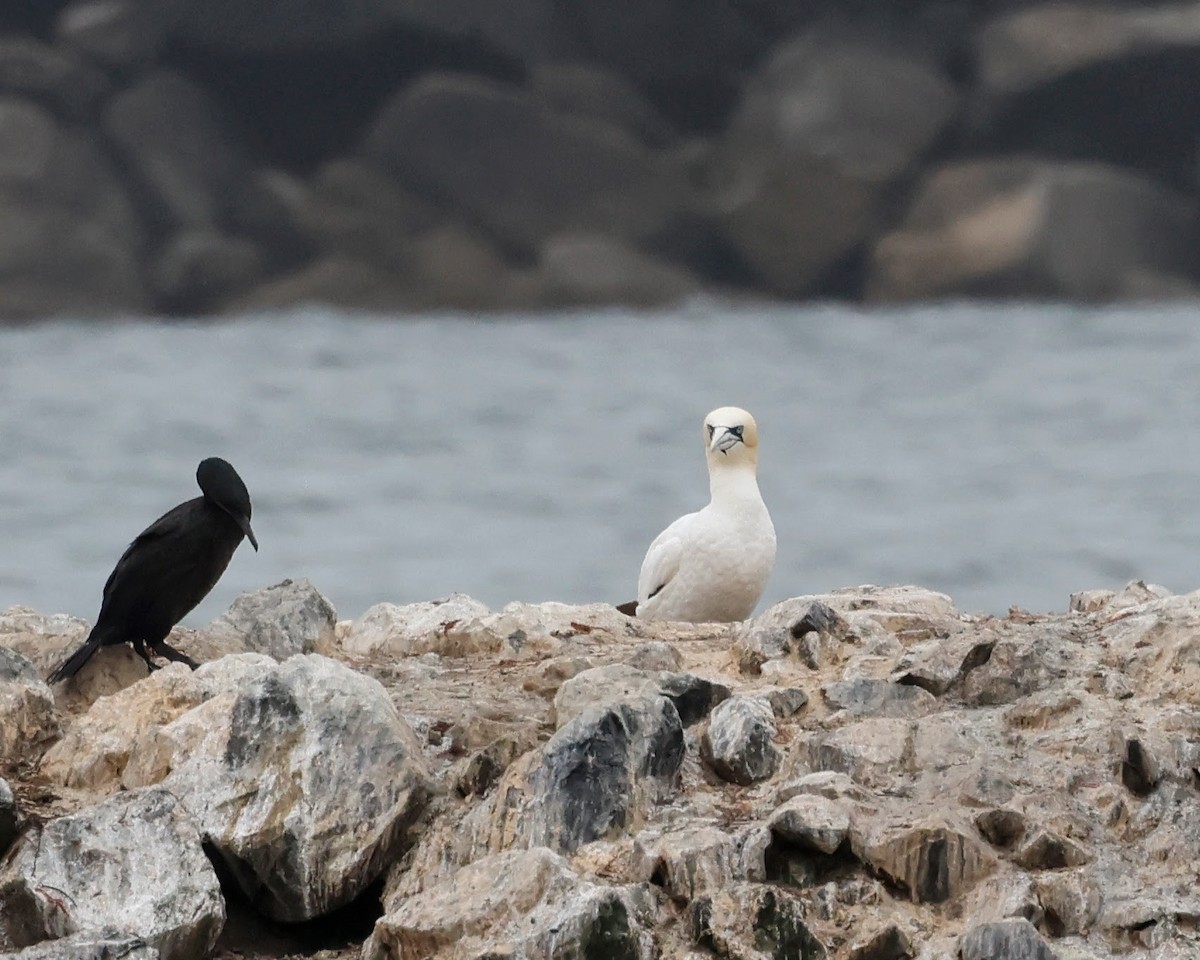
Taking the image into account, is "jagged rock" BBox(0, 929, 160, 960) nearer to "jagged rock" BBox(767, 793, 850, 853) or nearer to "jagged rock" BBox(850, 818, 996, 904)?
"jagged rock" BBox(767, 793, 850, 853)

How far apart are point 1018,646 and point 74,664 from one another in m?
3.59

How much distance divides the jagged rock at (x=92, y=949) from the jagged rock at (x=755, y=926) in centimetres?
165

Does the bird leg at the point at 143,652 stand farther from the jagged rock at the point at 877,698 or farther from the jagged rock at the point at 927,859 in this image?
the jagged rock at the point at 927,859

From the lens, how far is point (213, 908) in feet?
19.7

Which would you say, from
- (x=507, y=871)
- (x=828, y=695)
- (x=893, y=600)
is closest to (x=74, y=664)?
(x=507, y=871)

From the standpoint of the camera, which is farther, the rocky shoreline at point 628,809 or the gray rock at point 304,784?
the gray rock at point 304,784

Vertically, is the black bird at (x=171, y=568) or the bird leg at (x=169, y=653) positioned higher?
the black bird at (x=171, y=568)

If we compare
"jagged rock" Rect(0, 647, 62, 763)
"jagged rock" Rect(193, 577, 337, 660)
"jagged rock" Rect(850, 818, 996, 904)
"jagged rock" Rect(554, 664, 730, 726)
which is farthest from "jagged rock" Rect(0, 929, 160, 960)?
"jagged rock" Rect(193, 577, 337, 660)

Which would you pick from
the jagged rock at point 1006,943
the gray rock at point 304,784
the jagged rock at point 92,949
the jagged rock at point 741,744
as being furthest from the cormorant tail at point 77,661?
the jagged rock at point 1006,943

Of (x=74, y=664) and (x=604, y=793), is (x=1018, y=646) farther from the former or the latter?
(x=74, y=664)

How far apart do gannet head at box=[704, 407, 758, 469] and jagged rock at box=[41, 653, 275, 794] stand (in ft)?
11.7

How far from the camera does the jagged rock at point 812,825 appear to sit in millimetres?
5898

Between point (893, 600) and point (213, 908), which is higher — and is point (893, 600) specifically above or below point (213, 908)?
above

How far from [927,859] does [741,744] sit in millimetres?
853
